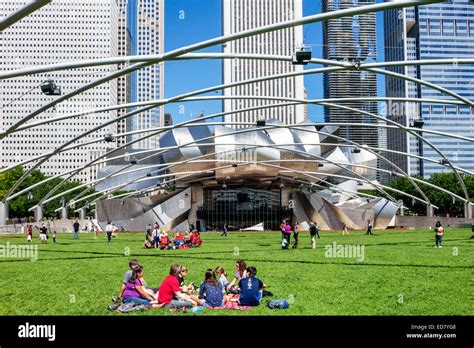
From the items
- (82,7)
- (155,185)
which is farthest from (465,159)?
(82,7)

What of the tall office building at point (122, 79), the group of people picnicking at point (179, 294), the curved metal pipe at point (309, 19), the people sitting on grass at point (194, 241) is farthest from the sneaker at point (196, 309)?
the tall office building at point (122, 79)

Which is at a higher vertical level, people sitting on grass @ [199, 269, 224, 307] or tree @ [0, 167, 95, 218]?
tree @ [0, 167, 95, 218]

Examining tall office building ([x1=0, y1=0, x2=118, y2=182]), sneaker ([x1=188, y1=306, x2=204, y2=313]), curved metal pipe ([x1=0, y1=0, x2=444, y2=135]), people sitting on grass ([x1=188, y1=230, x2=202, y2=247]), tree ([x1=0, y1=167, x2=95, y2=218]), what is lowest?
people sitting on grass ([x1=188, y1=230, x2=202, y2=247])

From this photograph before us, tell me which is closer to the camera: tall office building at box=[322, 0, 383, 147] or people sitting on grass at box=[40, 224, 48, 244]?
tall office building at box=[322, 0, 383, 147]

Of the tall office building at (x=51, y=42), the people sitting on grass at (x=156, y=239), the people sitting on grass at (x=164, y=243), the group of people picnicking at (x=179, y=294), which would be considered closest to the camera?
the group of people picnicking at (x=179, y=294)

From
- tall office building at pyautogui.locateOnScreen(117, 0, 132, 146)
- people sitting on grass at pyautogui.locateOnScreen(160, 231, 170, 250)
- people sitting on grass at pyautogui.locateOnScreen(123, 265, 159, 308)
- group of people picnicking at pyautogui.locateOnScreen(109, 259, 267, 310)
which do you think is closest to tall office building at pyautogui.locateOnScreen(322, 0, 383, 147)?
people sitting on grass at pyautogui.locateOnScreen(160, 231, 170, 250)

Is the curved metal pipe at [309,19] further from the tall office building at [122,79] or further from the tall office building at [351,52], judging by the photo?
the tall office building at [122,79]

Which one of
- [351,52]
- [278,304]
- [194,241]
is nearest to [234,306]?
[278,304]

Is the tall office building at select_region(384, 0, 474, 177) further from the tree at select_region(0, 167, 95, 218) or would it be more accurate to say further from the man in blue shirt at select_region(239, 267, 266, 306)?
the tree at select_region(0, 167, 95, 218)

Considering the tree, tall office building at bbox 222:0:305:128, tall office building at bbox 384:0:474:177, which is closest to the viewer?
tall office building at bbox 384:0:474:177
